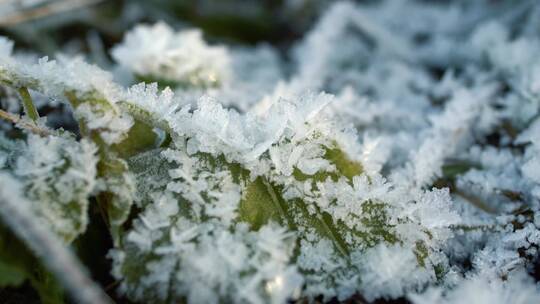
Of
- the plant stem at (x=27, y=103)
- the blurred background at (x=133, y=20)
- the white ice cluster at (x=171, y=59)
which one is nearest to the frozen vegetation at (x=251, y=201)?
the plant stem at (x=27, y=103)

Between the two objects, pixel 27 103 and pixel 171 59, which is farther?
pixel 171 59

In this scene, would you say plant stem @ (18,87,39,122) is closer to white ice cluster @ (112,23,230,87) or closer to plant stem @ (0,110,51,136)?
plant stem @ (0,110,51,136)

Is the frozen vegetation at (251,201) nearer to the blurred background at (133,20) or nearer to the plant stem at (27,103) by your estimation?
the plant stem at (27,103)

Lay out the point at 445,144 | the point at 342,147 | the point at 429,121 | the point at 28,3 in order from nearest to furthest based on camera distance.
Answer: the point at 342,147 < the point at 445,144 < the point at 429,121 < the point at 28,3

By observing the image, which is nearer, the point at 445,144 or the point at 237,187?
the point at 237,187

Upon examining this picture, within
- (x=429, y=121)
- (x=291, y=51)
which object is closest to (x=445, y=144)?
(x=429, y=121)

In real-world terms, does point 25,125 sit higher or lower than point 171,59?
lower

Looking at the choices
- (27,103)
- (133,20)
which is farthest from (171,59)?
(133,20)

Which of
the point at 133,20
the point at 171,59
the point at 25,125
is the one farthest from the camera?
the point at 133,20

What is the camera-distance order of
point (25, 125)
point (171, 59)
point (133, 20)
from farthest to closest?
1. point (133, 20)
2. point (171, 59)
3. point (25, 125)

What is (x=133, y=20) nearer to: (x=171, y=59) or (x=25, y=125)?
(x=171, y=59)

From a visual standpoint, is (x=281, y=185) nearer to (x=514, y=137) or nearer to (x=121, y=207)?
(x=121, y=207)
